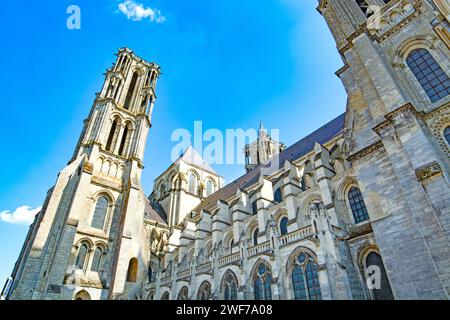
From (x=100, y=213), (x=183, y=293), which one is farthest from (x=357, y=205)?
(x=100, y=213)

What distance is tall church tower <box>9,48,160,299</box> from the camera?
17.6m

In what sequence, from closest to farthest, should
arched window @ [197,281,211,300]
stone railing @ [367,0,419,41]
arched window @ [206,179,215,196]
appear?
stone railing @ [367,0,419,41]
arched window @ [197,281,211,300]
arched window @ [206,179,215,196]

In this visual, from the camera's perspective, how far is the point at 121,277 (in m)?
19.3

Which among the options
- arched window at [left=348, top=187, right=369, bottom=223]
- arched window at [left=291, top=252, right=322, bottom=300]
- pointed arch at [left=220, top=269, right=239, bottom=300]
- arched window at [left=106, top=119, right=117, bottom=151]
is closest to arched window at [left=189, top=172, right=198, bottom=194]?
arched window at [left=106, top=119, right=117, bottom=151]

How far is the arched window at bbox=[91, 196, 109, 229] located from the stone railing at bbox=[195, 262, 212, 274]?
892 centimetres

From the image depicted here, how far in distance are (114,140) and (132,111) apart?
13.5 feet

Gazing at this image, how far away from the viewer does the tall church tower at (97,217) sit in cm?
1762

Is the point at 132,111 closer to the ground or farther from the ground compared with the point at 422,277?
farther from the ground

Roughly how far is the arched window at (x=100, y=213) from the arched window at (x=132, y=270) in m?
3.69

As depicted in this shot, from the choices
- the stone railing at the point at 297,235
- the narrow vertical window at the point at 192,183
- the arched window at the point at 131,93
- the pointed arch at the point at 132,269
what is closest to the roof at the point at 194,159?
the narrow vertical window at the point at 192,183

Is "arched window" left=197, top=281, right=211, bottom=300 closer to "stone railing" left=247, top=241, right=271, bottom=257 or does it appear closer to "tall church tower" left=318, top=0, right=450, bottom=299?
"stone railing" left=247, top=241, right=271, bottom=257

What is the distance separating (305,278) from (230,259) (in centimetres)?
→ 499
